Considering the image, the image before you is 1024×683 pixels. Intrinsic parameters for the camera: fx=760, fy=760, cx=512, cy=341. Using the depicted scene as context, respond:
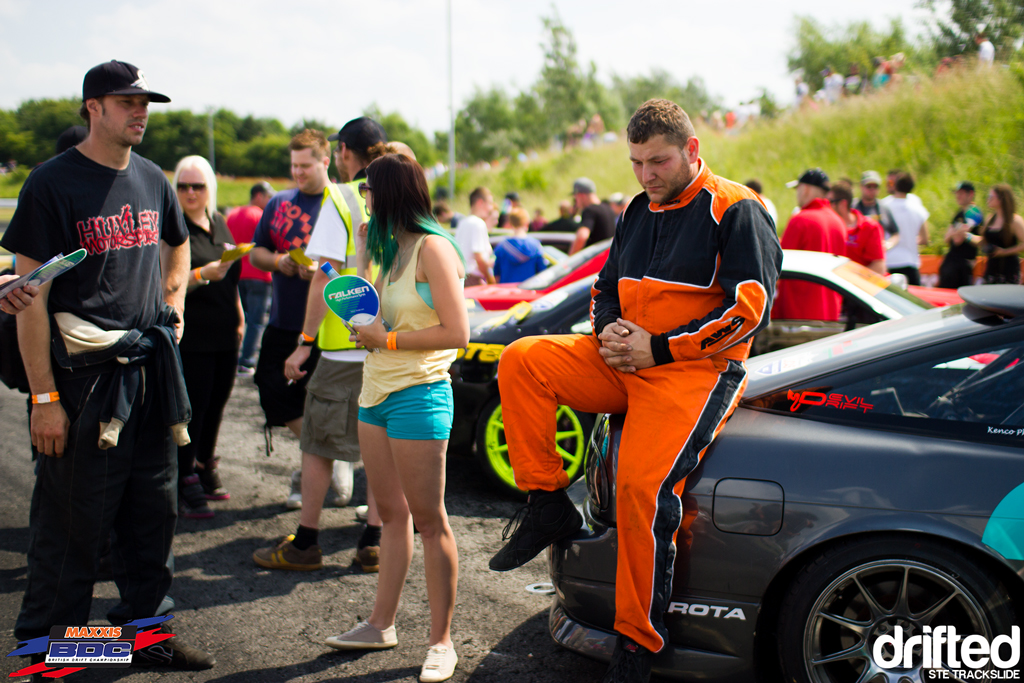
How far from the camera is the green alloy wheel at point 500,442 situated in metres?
4.80

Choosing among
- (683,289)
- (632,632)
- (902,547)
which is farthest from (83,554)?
(902,547)

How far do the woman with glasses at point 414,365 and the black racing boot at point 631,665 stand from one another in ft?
2.35

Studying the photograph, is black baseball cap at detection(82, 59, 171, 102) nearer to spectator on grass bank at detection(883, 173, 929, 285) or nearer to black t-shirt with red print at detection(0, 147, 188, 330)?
black t-shirt with red print at detection(0, 147, 188, 330)

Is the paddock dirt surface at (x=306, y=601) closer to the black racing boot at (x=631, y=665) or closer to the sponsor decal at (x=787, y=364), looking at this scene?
the black racing boot at (x=631, y=665)

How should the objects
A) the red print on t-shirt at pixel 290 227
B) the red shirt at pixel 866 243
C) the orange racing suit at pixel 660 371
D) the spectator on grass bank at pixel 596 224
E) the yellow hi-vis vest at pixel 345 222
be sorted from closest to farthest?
1. the orange racing suit at pixel 660 371
2. the yellow hi-vis vest at pixel 345 222
3. the red print on t-shirt at pixel 290 227
4. the red shirt at pixel 866 243
5. the spectator on grass bank at pixel 596 224

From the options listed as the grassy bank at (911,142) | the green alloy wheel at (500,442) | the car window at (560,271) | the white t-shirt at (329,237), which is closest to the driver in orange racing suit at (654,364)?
the white t-shirt at (329,237)

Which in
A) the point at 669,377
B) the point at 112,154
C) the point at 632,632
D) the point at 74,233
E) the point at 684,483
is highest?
the point at 112,154

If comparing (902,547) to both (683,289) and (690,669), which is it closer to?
(690,669)

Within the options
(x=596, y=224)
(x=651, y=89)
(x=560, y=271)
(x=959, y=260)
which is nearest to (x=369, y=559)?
A: (x=560, y=271)

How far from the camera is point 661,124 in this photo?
2502 mm

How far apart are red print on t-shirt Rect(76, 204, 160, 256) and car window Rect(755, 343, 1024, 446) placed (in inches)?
91.3

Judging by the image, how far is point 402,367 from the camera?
279 cm

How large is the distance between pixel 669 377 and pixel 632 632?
824 millimetres

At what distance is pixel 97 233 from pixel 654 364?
1997mm
